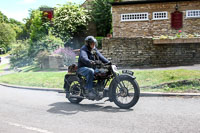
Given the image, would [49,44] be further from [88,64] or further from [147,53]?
[88,64]

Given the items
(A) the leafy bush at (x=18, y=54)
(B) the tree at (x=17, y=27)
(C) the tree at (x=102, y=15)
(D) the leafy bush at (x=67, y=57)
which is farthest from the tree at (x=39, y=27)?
(B) the tree at (x=17, y=27)

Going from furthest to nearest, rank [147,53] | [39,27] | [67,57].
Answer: [39,27], [67,57], [147,53]

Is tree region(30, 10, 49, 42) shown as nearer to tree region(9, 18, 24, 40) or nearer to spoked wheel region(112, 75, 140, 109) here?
spoked wheel region(112, 75, 140, 109)

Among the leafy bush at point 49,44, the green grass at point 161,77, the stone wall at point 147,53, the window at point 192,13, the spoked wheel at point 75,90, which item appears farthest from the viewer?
the leafy bush at point 49,44

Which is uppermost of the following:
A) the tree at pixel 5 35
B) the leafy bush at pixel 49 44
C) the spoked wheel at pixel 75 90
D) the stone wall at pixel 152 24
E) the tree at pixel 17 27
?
the tree at pixel 17 27

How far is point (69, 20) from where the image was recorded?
92.1 feet

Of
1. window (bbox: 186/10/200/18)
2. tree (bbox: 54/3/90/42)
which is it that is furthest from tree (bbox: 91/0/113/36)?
window (bbox: 186/10/200/18)

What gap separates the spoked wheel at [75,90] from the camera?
7.36 meters

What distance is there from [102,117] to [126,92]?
3.37 ft

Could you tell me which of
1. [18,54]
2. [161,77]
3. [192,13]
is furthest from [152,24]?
[18,54]

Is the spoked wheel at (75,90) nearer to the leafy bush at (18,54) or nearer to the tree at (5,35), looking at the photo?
the leafy bush at (18,54)

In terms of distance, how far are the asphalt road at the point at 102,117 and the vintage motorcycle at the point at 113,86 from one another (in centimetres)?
25

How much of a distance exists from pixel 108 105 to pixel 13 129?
273 cm

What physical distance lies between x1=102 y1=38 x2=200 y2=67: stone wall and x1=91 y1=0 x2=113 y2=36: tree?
14.1 meters
